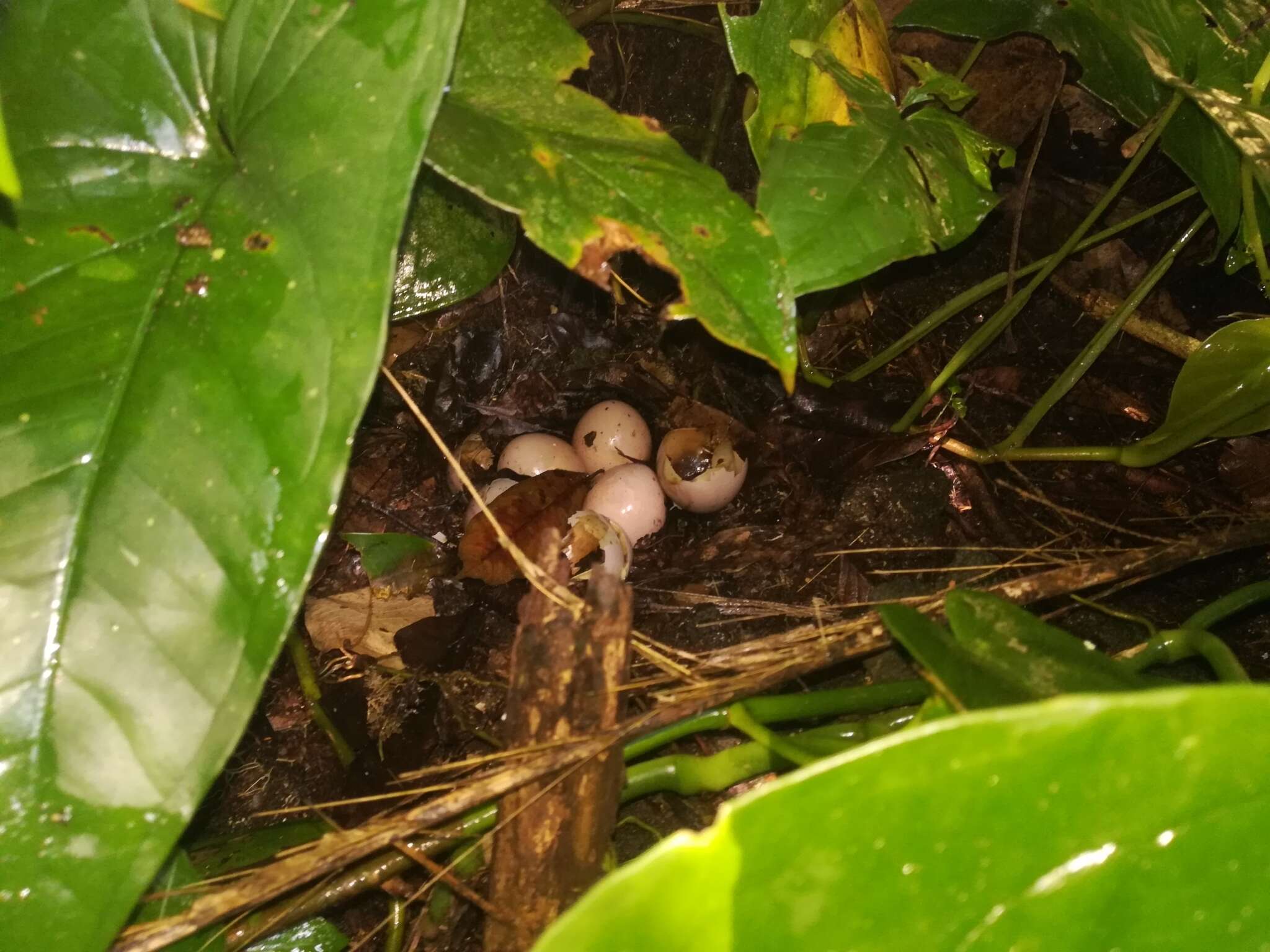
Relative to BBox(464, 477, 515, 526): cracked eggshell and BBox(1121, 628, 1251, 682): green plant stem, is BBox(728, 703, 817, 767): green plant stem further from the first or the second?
BBox(464, 477, 515, 526): cracked eggshell

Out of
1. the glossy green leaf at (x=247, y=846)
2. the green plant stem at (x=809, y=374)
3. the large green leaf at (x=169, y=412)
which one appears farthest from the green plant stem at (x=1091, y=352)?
the glossy green leaf at (x=247, y=846)

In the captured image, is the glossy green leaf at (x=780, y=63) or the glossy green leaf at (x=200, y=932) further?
the glossy green leaf at (x=780, y=63)

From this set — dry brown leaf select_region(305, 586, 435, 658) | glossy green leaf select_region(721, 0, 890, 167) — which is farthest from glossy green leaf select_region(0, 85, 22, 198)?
dry brown leaf select_region(305, 586, 435, 658)

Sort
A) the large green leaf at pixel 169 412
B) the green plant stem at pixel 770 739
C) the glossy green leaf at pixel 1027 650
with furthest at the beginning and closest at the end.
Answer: the green plant stem at pixel 770 739, the glossy green leaf at pixel 1027 650, the large green leaf at pixel 169 412

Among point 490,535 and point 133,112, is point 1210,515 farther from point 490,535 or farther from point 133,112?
point 133,112

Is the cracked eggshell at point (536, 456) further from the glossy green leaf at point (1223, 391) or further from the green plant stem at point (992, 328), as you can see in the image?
the glossy green leaf at point (1223, 391)

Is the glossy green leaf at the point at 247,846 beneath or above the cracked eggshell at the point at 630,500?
beneath
